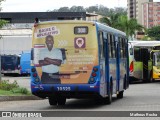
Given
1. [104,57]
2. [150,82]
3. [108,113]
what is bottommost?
[150,82]

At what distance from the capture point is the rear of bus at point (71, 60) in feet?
65.3

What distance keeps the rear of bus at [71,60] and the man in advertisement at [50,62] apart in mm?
72

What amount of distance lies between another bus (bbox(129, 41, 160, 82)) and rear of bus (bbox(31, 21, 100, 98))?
19.5 meters

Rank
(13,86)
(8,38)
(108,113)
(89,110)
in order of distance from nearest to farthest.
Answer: (108,113)
(89,110)
(13,86)
(8,38)

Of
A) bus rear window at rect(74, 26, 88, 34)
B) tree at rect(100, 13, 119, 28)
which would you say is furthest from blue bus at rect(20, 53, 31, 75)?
tree at rect(100, 13, 119, 28)

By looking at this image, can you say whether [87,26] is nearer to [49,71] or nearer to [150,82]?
[49,71]

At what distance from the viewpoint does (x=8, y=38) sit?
2411 inches

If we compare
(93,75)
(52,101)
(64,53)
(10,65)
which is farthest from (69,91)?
(10,65)

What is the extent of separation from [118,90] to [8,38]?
37267 millimetres

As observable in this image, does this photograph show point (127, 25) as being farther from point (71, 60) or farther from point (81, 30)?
point (71, 60)

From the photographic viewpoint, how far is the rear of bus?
19.9 m

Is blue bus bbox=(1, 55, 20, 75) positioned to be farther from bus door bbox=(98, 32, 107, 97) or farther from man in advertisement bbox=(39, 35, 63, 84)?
man in advertisement bbox=(39, 35, 63, 84)

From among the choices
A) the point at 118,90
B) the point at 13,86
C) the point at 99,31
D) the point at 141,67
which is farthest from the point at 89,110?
the point at 141,67

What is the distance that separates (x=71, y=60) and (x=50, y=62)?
701 mm
